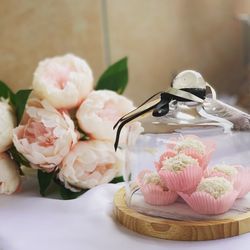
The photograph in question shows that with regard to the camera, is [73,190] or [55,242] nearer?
[55,242]

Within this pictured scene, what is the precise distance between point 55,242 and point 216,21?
0.83m

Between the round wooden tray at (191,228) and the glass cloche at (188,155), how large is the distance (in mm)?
15

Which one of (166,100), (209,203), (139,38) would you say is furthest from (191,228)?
(139,38)

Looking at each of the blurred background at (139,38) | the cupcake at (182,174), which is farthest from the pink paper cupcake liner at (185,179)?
the blurred background at (139,38)

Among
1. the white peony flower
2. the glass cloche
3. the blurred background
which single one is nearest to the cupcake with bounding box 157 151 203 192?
the glass cloche

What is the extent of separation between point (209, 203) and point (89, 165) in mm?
171

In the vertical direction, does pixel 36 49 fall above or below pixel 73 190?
above

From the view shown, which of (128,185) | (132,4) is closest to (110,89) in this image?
(128,185)

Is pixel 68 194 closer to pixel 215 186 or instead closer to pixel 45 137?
pixel 45 137

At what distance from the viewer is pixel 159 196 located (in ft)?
1.85

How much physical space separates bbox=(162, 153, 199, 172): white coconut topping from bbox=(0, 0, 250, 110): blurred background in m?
0.48

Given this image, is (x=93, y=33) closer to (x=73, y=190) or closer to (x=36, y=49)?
(x=36, y=49)

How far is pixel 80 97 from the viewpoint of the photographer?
27.4 inches

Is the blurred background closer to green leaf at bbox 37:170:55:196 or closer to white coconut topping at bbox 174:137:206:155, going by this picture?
green leaf at bbox 37:170:55:196
